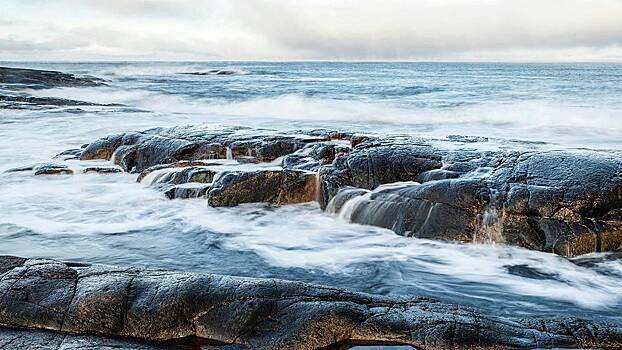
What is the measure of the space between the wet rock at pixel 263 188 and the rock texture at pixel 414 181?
14mm

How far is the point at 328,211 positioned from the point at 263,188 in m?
1.02

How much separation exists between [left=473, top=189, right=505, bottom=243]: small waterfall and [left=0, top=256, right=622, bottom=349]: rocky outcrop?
2472mm

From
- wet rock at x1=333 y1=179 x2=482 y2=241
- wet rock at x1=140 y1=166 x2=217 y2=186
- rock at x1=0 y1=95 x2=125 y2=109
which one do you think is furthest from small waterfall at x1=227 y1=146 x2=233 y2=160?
rock at x1=0 y1=95 x2=125 y2=109

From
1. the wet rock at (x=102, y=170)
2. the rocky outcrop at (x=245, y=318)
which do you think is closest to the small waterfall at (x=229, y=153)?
the wet rock at (x=102, y=170)

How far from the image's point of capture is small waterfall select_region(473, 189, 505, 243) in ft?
20.5

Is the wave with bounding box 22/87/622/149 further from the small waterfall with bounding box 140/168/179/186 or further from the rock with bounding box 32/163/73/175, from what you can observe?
the rock with bounding box 32/163/73/175

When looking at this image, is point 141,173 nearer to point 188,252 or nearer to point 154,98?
point 188,252

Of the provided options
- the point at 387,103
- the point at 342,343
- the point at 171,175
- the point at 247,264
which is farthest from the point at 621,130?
the point at 342,343

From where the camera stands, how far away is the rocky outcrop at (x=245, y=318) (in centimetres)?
349

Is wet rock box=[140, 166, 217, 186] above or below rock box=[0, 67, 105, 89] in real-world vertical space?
below

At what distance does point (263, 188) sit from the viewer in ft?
25.9

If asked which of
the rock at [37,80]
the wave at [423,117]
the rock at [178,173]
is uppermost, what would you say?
the rock at [37,80]

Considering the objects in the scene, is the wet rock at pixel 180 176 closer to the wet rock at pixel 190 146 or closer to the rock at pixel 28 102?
the wet rock at pixel 190 146

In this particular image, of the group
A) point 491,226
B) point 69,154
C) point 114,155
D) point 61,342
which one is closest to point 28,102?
point 69,154
